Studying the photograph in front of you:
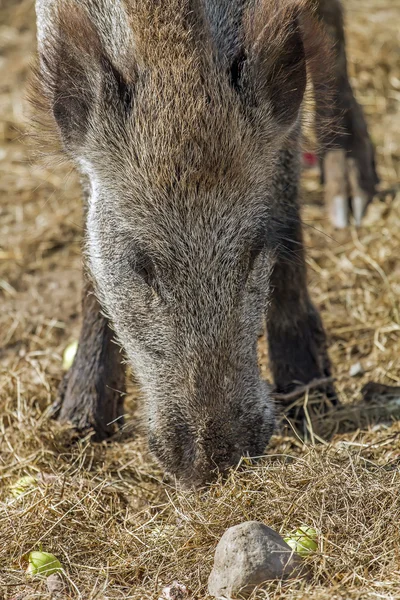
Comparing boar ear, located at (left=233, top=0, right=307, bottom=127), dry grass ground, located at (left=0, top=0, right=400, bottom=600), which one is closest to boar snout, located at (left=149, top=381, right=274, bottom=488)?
dry grass ground, located at (left=0, top=0, right=400, bottom=600)

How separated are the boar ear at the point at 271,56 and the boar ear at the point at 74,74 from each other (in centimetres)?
50

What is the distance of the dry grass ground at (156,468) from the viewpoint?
3609mm

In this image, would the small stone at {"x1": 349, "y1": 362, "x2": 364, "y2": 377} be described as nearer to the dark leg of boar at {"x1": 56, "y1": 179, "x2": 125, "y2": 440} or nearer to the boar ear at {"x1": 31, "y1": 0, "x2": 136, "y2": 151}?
the dark leg of boar at {"x1": 56, "y1": 179, "x2": 125, "y2": 440}

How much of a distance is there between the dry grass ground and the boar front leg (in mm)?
106

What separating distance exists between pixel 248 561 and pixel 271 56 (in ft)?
6.72

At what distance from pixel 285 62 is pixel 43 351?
2.48 m

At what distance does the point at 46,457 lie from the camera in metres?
4.73

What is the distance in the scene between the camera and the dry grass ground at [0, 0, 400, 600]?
3.61 metres

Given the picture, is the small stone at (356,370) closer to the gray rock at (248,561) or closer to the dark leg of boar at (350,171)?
the dark leg of boar at (350,171)

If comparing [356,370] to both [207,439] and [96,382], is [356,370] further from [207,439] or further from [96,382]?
[207,439]

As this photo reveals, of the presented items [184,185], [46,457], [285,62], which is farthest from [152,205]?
[46,457]

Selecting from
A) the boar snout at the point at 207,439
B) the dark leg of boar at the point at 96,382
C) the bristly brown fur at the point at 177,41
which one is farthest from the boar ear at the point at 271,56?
the dark leg of boar at the point at 96,382

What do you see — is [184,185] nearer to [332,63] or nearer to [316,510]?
[332,63]

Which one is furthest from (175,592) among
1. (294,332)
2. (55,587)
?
(294,332)
